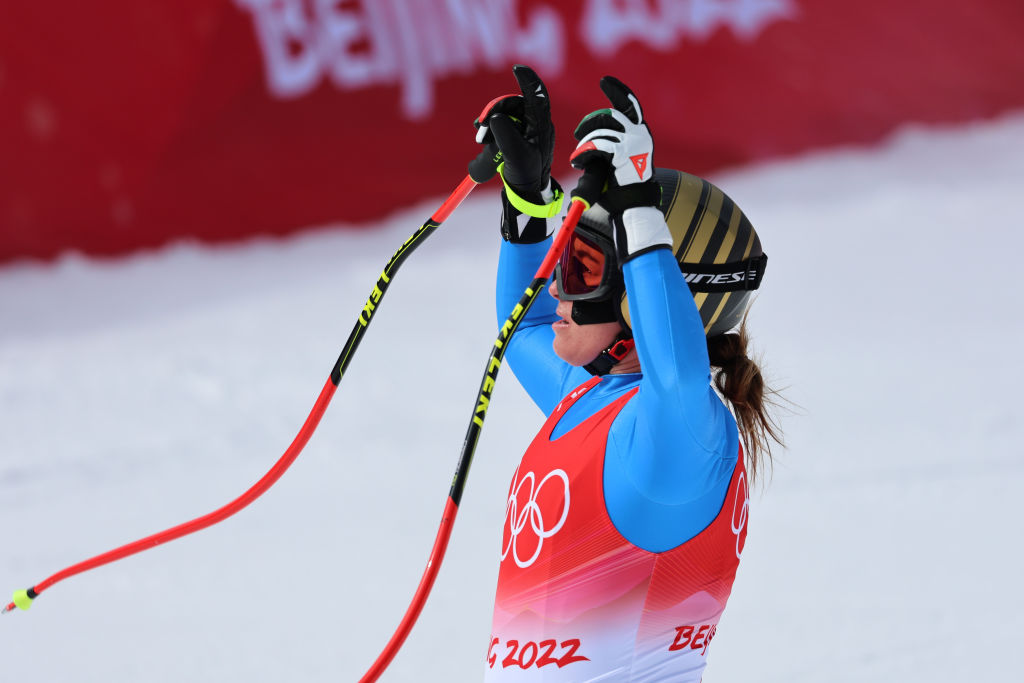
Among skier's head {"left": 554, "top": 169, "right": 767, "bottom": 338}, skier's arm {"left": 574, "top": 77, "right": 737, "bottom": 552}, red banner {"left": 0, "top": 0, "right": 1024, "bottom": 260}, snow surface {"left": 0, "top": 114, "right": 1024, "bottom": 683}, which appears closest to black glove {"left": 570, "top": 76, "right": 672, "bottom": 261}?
skier's arm {"left": 574, "top": 77, "right": 737, "bottom": 552}

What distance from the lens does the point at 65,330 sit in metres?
6.11

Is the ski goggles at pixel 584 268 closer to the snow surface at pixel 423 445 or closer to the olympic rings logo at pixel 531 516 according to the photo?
the olympic rings logo at pixel 531 516

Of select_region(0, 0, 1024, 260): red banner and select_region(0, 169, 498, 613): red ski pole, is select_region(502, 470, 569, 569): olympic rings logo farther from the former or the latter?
select_region(0, 0, 1024, 260): red banner

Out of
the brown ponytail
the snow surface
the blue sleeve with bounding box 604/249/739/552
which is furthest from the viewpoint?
the snow surface

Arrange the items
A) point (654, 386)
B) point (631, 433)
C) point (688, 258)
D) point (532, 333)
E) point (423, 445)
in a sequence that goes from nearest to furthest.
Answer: point (654, 386)
point (631, 433)
point (688, 258)
point (532, 333)
point (423, 445)

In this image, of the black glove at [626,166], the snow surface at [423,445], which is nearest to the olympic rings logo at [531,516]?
the black glove at [626,166]

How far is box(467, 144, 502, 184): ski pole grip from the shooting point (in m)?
2.35

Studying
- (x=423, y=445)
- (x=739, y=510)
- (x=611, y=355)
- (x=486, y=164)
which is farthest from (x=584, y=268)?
(x=423, y=445)

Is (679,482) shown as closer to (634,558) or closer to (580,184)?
(634,558)

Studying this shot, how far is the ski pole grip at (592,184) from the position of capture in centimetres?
187

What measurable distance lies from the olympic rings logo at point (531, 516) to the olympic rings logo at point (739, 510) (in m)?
Answer: 0.29

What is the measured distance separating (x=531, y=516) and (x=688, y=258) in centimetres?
53

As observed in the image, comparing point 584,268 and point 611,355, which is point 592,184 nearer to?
point 584,268

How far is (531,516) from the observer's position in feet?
6.82
